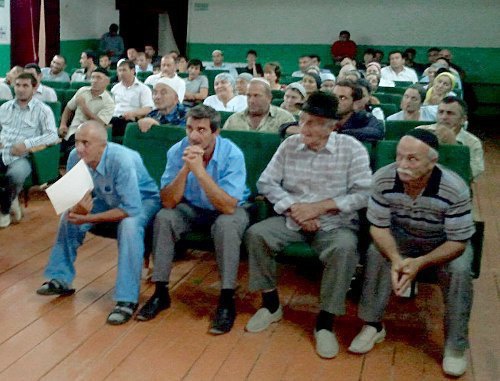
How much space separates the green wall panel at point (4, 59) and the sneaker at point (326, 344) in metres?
8.00

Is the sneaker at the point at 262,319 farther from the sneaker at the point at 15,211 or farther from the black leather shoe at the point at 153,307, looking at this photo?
the sneaker at the point at 15,211

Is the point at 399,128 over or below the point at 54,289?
over

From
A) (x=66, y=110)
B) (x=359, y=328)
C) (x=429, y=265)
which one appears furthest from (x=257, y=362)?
(x=66, y=110)

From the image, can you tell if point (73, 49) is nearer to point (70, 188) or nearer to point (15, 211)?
point (15, 211)

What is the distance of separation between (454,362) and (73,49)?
10262 millimetres

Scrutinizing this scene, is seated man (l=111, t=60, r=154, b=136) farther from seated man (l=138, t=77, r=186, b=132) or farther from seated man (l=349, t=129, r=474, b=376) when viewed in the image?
seated man (l=349, t=129, r=474, b=376)

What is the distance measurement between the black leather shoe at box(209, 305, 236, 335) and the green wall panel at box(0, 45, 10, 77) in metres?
7.64

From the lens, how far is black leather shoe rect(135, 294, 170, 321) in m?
2.87

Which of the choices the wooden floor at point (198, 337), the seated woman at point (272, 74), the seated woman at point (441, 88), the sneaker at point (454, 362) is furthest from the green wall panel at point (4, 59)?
the sneaker at point (454, 362)

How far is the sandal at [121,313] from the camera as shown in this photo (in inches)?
111

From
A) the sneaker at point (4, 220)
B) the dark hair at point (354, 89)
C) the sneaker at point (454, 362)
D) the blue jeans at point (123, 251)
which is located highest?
the dark hair at point (354, 89)

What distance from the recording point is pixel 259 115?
3.84 meters

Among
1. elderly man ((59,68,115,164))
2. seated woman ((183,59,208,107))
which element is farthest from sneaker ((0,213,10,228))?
seated woman ((183,59,208,107))

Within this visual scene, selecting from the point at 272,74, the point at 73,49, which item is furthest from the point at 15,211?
the point at 73,49
